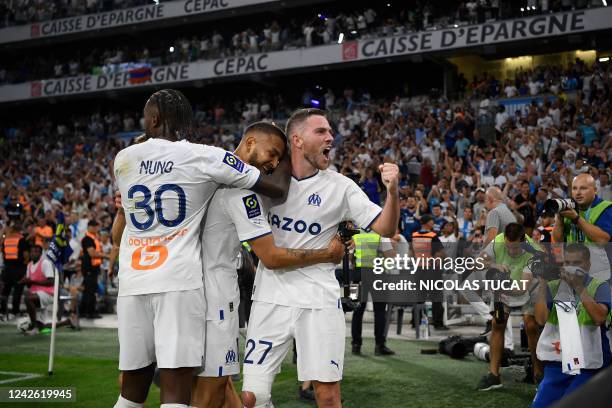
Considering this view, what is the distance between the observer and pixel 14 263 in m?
14.8

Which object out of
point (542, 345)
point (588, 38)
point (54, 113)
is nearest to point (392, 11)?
point (588, 38)

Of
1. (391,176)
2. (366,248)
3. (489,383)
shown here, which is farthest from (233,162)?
(366,248)

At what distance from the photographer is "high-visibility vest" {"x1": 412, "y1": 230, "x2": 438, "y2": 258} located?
10656 millimetres

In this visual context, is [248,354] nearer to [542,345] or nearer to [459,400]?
[542,345]

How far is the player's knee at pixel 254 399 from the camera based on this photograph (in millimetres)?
3824

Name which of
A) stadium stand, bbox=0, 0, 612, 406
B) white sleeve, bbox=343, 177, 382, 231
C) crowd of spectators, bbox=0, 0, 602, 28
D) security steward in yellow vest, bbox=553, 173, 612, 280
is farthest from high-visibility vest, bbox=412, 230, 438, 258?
crowd of spectators, bbox=0, 0, 602, 28

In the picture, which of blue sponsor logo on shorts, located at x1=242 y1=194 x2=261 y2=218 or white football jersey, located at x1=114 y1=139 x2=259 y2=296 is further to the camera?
blue sponsor logo on shorts, located at x1=242 y1=194 x2=261 y2=218

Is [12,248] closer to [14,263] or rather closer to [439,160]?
[14,263]

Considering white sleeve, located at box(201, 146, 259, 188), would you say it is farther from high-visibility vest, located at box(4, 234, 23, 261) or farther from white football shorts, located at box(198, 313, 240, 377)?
high-visibility vest, located at box(4, 234, 23, 261)

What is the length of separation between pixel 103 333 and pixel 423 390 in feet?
22.4

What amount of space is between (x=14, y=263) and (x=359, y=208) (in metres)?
12.5

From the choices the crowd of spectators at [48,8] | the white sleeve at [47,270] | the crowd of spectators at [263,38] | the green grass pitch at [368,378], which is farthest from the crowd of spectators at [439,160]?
the crowd of spectators at [48,8]

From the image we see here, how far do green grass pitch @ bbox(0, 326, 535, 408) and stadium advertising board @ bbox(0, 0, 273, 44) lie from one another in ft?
78.8

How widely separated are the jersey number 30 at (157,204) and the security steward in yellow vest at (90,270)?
10833mm
